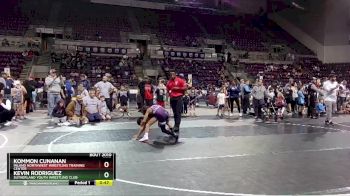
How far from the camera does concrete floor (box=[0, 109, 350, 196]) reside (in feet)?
15.8

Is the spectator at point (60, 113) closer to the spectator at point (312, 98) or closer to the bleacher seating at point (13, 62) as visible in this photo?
the spectator at point (312, 98)

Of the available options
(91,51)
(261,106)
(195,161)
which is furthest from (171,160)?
(91,51)

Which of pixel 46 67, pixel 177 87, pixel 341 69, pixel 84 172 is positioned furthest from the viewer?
pixel 341 69

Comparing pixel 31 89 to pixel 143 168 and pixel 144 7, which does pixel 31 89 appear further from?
pixel 144 7

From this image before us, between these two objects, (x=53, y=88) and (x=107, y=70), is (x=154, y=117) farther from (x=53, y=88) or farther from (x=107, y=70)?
(x=107, y=70)

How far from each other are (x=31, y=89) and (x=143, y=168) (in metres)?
10.4

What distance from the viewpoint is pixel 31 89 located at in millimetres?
14758

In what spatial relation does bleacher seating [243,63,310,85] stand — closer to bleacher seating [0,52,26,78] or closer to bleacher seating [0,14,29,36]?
bleacher seating [0,52,26,78]

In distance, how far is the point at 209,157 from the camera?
22.2 ft

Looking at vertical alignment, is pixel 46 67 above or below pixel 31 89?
above
